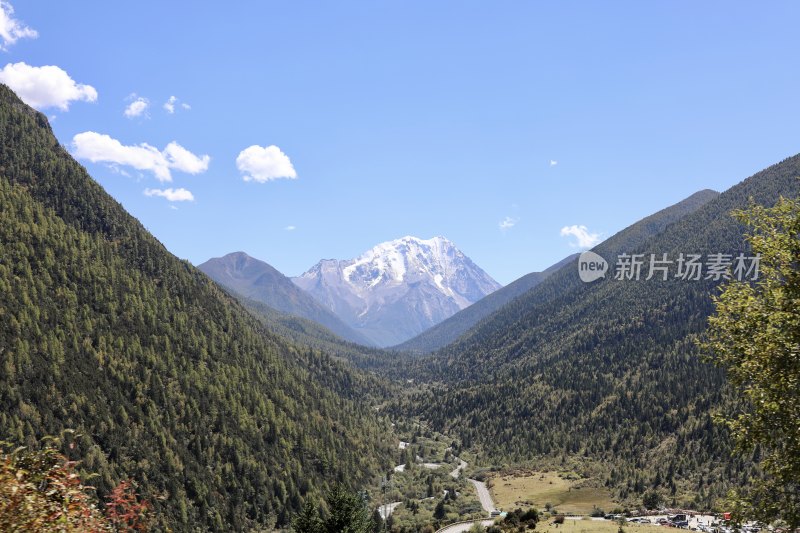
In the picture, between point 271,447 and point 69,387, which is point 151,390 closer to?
point 69,387

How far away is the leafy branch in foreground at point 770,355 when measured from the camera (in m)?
19.5

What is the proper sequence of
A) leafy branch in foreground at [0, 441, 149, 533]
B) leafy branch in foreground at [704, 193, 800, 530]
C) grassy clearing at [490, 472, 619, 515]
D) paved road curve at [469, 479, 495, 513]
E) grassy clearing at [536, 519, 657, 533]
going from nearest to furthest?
leafy branch in foreground at [0, 441, 149, 533] → leafy branch in foreground at [704, 193, 800, 530] → grassy clearing at [536, 519, 657, 533] → grassy clearing at [490, 472, 619, 515] → paved road curve at [469, 479, 495, 513]

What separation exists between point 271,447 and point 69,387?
70.2m

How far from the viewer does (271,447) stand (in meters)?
197

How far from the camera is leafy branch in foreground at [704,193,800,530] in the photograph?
1945 centimetres

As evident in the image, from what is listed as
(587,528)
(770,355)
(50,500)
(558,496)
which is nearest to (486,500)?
(558,496)

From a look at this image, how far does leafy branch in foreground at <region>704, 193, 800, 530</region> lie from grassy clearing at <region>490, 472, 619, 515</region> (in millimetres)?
144282

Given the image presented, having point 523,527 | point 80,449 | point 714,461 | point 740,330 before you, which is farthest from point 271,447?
point 740,330

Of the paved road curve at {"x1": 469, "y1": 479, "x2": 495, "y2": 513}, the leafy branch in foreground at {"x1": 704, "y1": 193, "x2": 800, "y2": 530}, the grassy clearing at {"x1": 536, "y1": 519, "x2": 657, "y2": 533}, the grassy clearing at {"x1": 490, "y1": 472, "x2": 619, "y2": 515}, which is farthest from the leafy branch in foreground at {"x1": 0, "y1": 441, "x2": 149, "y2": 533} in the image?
the paved road curve at {"x1": 469, "y1": 479, "x2": 495, "y2": 513}

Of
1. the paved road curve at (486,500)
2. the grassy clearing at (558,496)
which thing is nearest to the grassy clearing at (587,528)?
the grassy clearing at (558,496)

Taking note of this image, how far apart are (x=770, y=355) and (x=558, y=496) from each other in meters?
179

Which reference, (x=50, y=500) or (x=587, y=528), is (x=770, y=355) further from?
(x=587, y=528)

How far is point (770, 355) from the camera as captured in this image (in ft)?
64.0

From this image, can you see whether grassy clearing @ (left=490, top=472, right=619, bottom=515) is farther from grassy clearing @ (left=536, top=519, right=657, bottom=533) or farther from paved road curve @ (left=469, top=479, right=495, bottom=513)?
grassy clearing @ (left=536, top=519, right=657, bottom=533)
